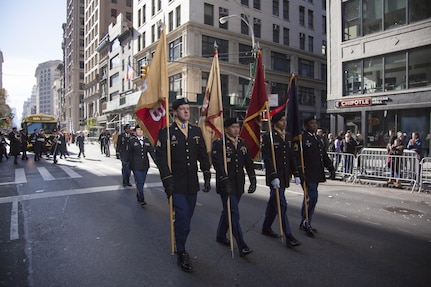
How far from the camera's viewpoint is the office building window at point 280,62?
3883 centimetres

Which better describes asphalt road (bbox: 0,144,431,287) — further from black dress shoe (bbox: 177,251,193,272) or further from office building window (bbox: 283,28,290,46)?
office building window (bbox: 283,28,290,46)

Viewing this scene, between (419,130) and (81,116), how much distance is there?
83171 mm

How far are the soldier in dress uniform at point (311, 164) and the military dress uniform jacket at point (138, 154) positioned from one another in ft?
12.8

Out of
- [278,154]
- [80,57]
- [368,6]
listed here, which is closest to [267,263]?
[278,154]

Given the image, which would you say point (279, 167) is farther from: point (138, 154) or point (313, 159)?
point (138, 154)

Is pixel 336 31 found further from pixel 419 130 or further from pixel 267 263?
pixel 267 263

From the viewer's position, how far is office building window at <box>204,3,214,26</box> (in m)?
33.1

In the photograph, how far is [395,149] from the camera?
1078 cm

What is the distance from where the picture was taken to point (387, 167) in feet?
35.3

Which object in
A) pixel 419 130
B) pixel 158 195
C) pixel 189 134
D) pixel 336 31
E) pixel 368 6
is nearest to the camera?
pixel 189 134

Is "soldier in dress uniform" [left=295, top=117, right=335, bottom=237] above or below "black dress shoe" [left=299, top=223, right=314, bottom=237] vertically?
above

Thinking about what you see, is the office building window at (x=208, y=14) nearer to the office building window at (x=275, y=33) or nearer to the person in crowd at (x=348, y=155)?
the office building window at (x=275, y=33)

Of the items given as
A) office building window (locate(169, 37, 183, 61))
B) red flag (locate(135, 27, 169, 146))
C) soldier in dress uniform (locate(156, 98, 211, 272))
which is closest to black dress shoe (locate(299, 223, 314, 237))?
soldier in dress uniform (locate(156, 98, 211, 272))

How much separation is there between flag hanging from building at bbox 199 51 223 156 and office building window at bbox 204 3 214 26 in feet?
99.5
